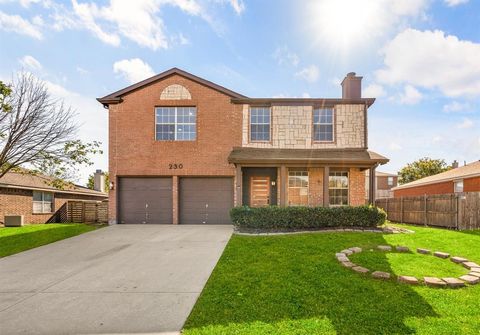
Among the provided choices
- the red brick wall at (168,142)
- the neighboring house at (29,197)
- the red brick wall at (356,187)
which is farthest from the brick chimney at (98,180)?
the red brick wall at (356,187)

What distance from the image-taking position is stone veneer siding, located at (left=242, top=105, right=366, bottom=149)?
14.2 meters

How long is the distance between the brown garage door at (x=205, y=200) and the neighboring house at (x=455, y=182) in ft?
59.3

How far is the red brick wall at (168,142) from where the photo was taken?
1402cm

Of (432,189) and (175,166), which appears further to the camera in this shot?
(432,189)

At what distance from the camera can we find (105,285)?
545 cm

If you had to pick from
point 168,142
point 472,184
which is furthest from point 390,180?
point 168,142

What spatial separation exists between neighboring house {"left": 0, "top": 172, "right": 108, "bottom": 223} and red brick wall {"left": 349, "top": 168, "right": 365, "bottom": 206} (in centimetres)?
1672

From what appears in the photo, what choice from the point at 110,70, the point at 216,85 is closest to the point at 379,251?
the point at 216,85

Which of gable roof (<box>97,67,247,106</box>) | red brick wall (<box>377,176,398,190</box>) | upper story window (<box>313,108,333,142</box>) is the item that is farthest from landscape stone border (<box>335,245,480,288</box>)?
red brick wall (<box>377,176,398,190</box>)

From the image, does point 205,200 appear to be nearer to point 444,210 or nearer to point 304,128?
point 304,128

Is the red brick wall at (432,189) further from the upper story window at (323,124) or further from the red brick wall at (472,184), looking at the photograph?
the upper story window at (323,124)

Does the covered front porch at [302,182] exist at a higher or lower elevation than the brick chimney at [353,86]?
lower

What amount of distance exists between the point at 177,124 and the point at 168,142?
110 centimetres

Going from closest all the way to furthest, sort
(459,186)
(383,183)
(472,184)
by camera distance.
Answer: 1. (472,184)
2. (459,186)
3. (383,183)
